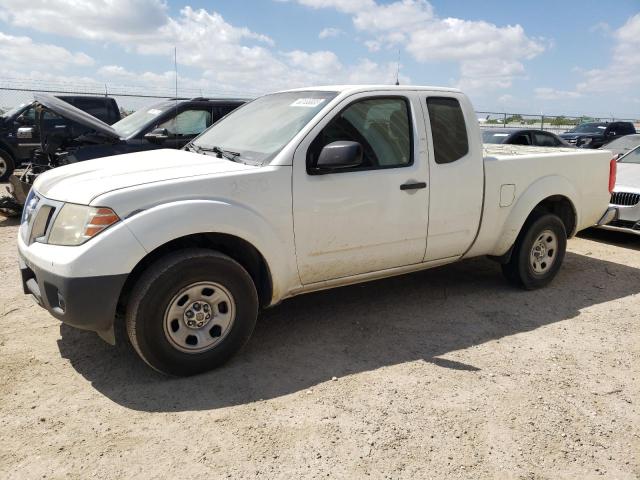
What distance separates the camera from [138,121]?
8.23 meters

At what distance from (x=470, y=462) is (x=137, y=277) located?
84.7 inches

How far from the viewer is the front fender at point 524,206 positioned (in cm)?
486

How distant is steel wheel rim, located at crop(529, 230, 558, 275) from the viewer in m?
5.16

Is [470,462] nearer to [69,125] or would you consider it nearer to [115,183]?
[115,183]

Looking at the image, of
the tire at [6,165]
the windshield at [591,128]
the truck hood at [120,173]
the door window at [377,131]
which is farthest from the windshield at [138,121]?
the windshield at [591,128]

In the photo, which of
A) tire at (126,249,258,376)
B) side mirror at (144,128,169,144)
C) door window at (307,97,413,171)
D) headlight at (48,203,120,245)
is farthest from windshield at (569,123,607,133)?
headlight at (48,203,120,245)

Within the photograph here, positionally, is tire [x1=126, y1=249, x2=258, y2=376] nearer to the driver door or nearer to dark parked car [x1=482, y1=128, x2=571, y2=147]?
the driver door

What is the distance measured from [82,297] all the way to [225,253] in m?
0.98

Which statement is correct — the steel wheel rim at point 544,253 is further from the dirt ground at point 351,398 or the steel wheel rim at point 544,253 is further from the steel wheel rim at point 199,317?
the steel wheel rim at point 199,317

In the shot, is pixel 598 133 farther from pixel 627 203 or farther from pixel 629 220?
pixel 629 220

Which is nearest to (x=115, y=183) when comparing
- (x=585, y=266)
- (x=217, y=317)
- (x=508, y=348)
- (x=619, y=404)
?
(x=217, y=317)

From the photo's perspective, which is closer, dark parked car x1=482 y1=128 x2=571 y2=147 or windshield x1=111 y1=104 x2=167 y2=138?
windshield x1=111 y1=104 x2=167 y2=138

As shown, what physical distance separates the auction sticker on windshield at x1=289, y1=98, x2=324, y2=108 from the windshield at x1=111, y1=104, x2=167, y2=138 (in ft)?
14.5

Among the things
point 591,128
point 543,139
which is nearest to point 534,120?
point 591,128
